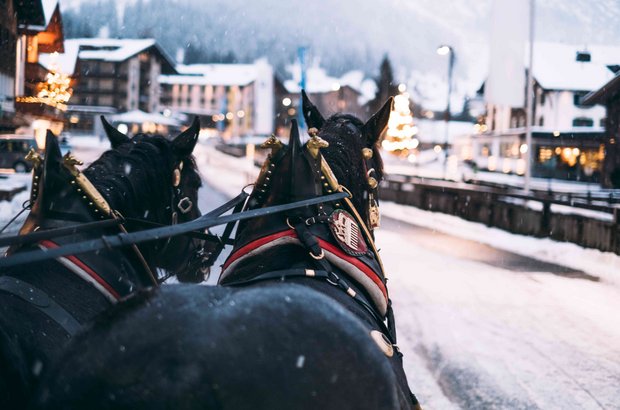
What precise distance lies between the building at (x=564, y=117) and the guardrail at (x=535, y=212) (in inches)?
1044

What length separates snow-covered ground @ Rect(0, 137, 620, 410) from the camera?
4969 millimetres

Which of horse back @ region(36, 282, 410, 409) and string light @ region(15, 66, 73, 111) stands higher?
string light @ region(15, 66, 73, 111)

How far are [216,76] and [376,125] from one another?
120048 millimetres

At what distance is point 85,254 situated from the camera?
9.02 ft

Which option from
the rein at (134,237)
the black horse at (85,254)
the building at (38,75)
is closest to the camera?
the rein at (134,237)

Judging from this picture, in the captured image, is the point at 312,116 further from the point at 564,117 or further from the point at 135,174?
the point at 564,117

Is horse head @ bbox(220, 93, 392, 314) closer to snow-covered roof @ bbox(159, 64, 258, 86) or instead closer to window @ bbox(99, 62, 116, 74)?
window @ bbox(99, 62, 116, 74)

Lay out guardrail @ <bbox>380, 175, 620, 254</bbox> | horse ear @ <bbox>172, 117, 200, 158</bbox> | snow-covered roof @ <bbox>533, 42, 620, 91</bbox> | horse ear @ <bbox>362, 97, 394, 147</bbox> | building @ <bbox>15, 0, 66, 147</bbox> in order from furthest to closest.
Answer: snow-covered roof @ <bbox>533, 42, 620, 91</bbox>
building @ <bbox>15, 0, 66, 147</bbox>
guardrail @ <bbox>380, 175, 620, 254</bbox>
horse ear @ <bbox>172, 117, 200, 158</bbox>
horse ear @ <bbox>362, 97, 394, 147</bbox>

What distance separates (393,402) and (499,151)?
61.6 meters

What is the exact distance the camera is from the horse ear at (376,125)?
11.5ft

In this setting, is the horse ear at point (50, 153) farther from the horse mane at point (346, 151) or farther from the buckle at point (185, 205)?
the horse mane at point (346, 151)

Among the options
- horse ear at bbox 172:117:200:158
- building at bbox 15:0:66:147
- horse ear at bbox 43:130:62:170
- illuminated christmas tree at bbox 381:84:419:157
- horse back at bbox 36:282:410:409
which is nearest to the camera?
horse back at bbox 36:282:410:409

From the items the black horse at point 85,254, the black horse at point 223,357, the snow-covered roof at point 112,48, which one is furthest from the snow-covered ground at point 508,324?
the snow-covered roof at point 112,48

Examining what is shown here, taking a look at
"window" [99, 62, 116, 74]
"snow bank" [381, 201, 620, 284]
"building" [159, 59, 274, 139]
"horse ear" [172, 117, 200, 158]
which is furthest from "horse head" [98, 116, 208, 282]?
"building" [159, 59, 274, 139]
